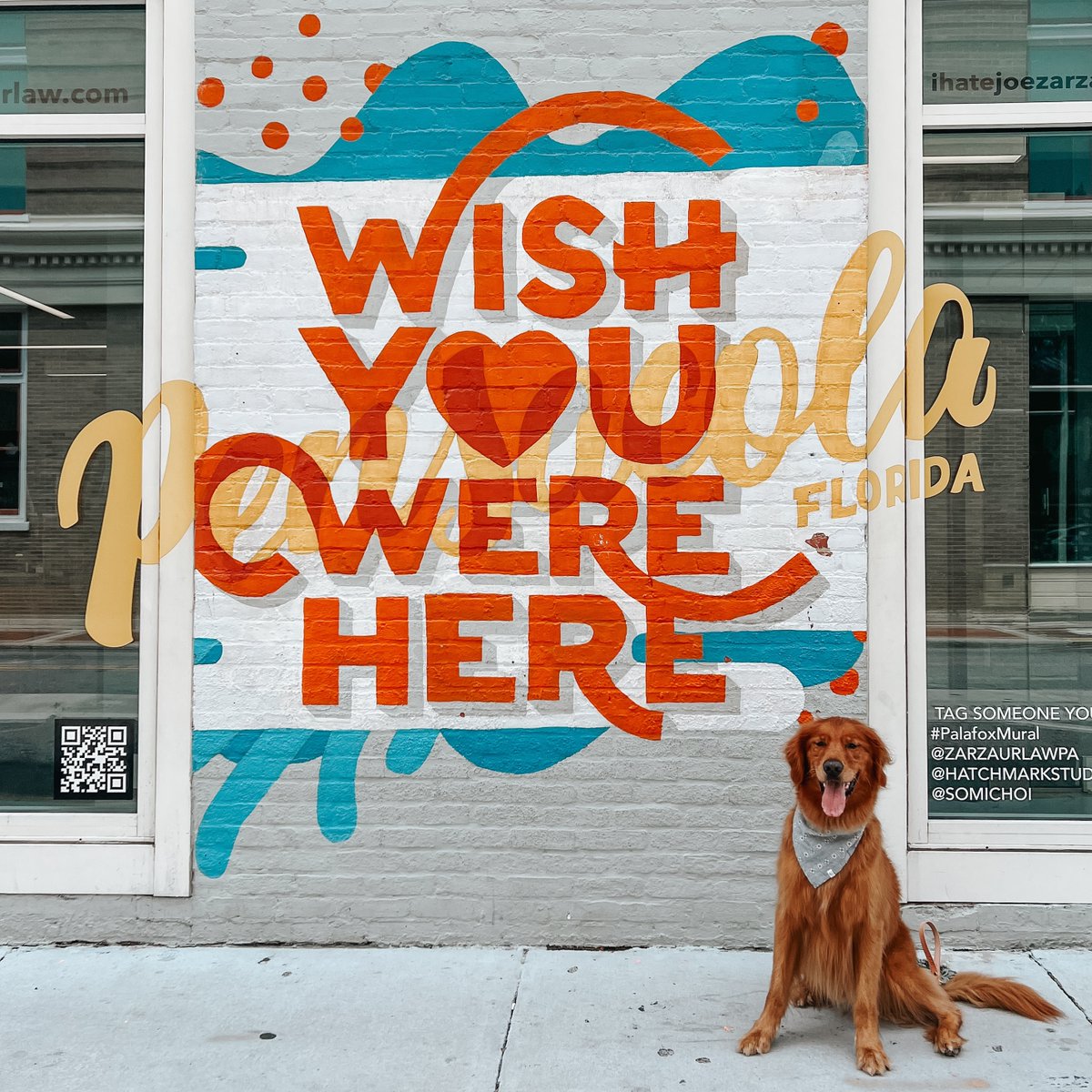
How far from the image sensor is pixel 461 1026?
12.9ft

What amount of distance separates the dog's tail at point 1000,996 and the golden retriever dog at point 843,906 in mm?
243

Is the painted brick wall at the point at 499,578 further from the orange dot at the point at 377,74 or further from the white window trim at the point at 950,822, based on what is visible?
the white window trim at the point at 950,822

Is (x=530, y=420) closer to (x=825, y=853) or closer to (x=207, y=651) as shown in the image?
(x=207, y=651)

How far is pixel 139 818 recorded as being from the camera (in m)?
4.82

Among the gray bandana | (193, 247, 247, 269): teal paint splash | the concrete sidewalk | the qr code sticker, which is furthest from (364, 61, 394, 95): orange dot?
the concrete sidewalk

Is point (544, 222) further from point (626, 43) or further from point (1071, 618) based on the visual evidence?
point (1071, 618)

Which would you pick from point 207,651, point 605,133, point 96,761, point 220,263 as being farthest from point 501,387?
point 96,761

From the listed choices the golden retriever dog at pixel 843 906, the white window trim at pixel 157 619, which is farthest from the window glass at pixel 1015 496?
the white window trim at pixel 157 619

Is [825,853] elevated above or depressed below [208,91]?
below

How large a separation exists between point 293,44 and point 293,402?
155 centimetres

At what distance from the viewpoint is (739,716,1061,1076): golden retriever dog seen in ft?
11.9

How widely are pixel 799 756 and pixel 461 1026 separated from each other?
153 centimetres

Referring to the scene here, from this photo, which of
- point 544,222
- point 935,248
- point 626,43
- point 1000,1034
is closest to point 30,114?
point 544,222

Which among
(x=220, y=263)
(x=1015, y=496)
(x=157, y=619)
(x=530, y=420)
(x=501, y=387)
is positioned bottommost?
(x=157, y=619)
